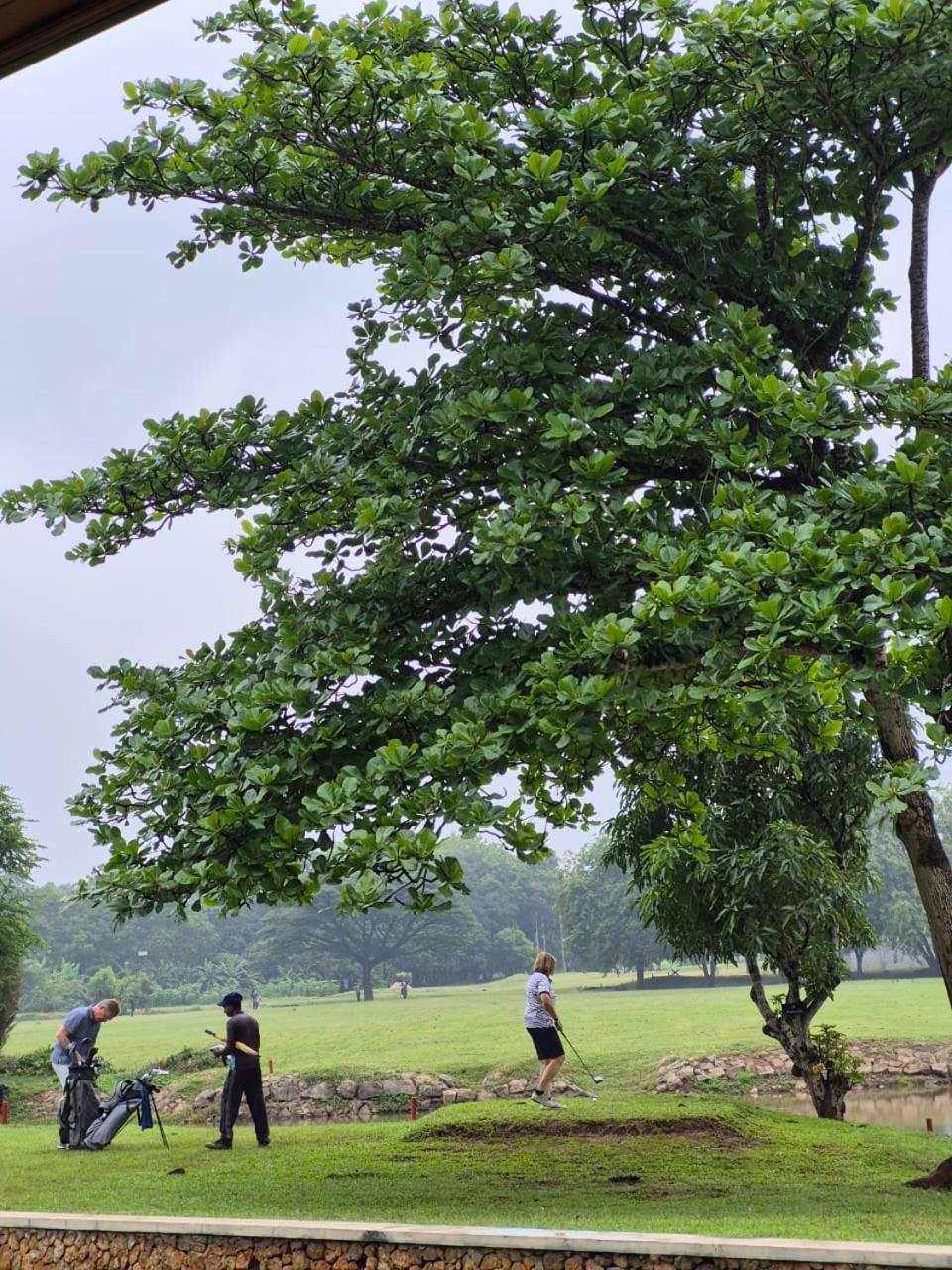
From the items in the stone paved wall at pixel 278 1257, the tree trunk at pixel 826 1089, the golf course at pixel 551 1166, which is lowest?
the tree trunk at pixel 826 1089

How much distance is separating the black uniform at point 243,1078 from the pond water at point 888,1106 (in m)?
4.92

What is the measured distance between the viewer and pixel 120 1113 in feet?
29.1

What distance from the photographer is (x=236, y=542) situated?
6613 millimetres

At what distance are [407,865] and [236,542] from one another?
2394 mm

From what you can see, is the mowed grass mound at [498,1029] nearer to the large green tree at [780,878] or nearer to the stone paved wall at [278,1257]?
the large green tree at [780,878]

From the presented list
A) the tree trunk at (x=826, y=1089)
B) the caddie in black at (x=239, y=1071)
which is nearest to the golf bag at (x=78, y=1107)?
the caddie in black at (x=239, y=1071)

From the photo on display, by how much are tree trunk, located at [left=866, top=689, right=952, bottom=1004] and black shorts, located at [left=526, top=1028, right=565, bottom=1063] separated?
2598 millimetres

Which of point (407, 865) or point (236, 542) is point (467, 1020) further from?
point (407, 865)

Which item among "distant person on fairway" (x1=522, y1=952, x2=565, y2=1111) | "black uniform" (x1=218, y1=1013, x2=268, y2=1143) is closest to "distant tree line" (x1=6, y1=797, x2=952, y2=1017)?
"black uniform" (x1=218, y1=1013, x2=268, y2=1143)

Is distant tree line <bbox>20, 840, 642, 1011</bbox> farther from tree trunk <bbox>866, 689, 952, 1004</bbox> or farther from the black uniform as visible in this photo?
tree trunk <bbox>866, 689, 952, 1004</bbox>

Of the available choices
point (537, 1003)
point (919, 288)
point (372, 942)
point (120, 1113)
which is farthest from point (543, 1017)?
point (372, 942)

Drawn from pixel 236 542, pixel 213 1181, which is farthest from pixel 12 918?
pixel 236 542

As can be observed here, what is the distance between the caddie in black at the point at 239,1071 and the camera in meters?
8.27

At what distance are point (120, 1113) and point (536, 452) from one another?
18.5 feet
